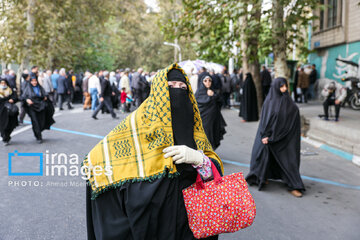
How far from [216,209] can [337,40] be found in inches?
730

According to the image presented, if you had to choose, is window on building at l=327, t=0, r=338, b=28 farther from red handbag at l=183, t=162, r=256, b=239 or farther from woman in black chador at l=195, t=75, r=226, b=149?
red handbag at l=183, t=162, r=256, b=239

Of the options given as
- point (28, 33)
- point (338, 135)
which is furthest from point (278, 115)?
point (28, 33)

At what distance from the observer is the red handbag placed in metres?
2.45

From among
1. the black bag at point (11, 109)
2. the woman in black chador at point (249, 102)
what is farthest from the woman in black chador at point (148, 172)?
the woman in black chador at point (249, 102)

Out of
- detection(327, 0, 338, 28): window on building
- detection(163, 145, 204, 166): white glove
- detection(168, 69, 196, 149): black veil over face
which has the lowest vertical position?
detection(163, 145, 204, 166): white glove

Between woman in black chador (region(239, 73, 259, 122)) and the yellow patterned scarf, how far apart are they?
1205cm

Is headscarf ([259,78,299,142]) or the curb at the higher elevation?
headscarf ([259,78,299,142])

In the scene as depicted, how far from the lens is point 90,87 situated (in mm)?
17281

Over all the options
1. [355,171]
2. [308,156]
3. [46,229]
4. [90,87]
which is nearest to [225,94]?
[90,87]

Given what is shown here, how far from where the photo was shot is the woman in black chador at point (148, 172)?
97.8 inches

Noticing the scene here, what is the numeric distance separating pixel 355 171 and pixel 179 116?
5.65m

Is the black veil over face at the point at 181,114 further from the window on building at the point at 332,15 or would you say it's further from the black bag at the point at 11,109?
the window on building at the point at 332,15

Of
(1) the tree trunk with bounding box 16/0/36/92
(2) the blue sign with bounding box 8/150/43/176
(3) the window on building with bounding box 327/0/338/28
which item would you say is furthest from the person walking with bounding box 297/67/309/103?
(2) the blue sign with bounding box 8/150/43/176

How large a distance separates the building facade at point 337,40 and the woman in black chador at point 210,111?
986 cm
